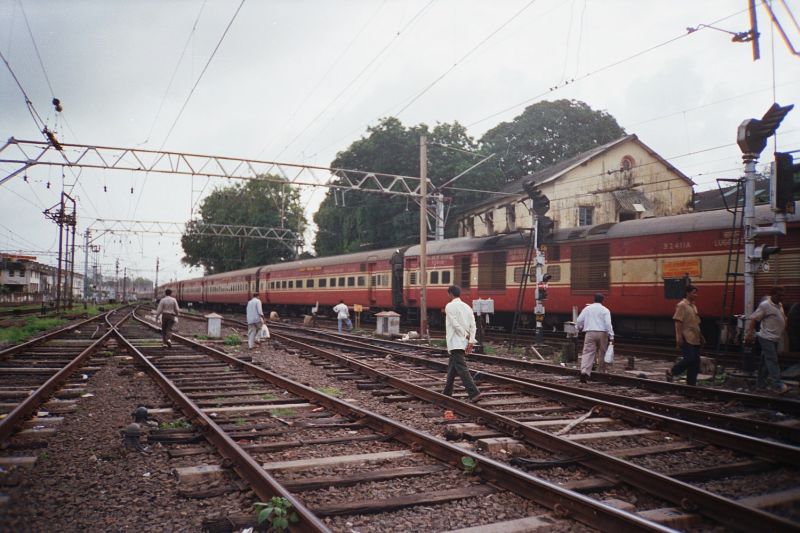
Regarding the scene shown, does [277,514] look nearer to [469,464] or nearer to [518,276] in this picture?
[469,464]

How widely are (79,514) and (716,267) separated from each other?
13.5 m

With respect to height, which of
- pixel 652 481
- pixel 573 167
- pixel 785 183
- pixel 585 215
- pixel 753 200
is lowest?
pixel 652 481

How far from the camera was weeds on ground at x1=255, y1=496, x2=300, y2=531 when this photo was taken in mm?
3500

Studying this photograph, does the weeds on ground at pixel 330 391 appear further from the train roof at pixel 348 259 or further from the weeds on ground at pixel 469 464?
the train roof at pixel 348 259

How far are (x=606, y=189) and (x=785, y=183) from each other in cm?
2427

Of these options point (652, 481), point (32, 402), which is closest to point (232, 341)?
point (32, 402)

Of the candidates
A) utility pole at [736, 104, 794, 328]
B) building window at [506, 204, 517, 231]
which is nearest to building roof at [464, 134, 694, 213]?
building window at [506, 204, 517, 231]

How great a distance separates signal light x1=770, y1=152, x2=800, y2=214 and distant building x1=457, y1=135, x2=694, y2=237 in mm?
21858

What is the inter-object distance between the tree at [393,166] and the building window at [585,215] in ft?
26.0

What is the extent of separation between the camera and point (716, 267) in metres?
13.1

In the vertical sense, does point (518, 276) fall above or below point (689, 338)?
above

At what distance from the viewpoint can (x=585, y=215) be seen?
3288 cm

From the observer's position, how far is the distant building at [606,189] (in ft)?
106

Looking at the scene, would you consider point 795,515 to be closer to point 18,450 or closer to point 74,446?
point 74,446
